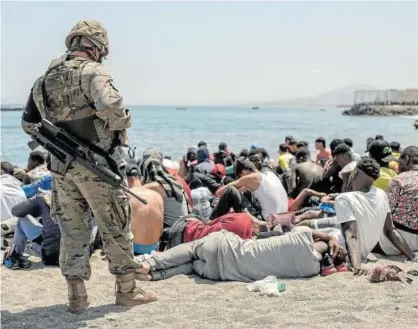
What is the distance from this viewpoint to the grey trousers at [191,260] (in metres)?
5.02

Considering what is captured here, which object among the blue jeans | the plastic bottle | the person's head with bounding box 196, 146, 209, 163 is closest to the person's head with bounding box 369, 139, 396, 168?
the plastic bottle

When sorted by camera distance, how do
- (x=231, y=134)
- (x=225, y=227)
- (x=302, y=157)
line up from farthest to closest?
(x=231, y=134) < (x=302, y=157) < (x=225, y=227)

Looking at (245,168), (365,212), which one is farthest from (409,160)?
(245,168)

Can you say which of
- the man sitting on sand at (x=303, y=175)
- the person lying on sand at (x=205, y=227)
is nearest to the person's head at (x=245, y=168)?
the person lying on sand at (x=205, y=227)

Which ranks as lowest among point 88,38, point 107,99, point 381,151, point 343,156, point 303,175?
point 303,175

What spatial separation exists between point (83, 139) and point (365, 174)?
2.63 m

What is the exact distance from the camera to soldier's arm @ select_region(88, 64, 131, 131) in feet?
12.5

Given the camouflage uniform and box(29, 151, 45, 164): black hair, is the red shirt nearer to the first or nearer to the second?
the camouflage uniform

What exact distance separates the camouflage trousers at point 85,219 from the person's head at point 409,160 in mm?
3196

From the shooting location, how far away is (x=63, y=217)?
13.5 feet

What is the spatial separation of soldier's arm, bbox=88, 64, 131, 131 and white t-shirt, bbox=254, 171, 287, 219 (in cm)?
324

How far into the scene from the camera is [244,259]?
197 inches

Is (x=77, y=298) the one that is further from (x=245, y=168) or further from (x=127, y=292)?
(x=245, y=168)

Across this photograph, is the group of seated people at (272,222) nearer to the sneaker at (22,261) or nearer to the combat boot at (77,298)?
the sneaker at (22,261)
